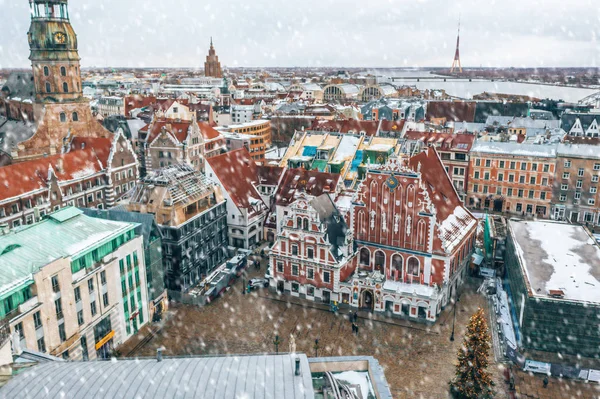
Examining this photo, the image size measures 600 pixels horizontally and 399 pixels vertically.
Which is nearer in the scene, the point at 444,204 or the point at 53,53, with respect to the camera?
the point at 444,204

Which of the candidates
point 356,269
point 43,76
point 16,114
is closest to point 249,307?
point 356,269

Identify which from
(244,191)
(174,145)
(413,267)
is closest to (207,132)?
(174,145)

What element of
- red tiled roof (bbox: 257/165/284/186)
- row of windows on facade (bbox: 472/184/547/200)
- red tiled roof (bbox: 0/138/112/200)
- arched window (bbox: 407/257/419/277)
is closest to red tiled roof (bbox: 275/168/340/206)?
red tiled roof (bbox: 257/165/284/186)

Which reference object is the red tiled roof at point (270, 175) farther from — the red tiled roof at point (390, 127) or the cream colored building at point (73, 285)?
the red tiled roof at point (390, 127)

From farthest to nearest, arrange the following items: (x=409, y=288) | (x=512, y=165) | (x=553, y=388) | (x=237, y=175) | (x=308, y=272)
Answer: (x=512, y=165)
(x=237, y=175)
(x=308, y=272)
(x=409, y=288)
(x=553, y=388)

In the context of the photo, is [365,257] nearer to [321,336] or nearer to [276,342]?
[321,336]
